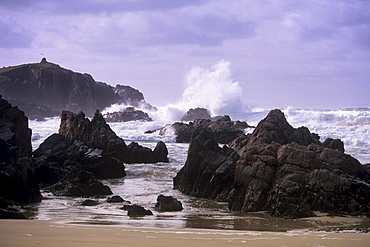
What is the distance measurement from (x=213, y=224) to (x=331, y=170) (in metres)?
4.65

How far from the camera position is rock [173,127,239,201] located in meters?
16.4

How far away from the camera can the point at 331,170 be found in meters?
13.5

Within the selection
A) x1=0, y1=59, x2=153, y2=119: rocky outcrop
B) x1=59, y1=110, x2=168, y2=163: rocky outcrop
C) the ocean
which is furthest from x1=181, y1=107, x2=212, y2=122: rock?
x1=59, y1=110, x2=168, y2=163: rocky outcrop

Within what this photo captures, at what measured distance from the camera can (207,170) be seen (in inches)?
685

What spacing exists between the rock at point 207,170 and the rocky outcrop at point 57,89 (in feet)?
305

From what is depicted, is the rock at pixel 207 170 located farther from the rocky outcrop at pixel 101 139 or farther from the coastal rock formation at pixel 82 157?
the rocky outcrop at pixel 101 139

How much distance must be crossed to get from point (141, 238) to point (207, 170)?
35.7ft

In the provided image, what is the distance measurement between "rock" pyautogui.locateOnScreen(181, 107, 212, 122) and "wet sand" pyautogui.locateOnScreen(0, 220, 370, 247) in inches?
2648

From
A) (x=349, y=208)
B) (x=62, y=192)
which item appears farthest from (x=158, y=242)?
(x=62, y=192)

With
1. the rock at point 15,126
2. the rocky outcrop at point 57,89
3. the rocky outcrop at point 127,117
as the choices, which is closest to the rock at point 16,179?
the rock at point 15,126

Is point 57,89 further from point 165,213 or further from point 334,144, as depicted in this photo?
point 165,213

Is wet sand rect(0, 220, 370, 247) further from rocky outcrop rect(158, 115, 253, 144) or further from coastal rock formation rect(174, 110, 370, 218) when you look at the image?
rocky outcrop rect(158, 115, 253, 144)

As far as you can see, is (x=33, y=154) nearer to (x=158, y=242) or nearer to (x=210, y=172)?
(x=210, y=172)

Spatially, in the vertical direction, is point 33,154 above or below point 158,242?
above
